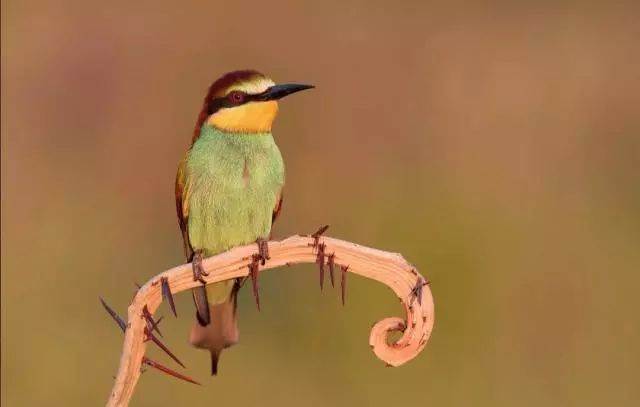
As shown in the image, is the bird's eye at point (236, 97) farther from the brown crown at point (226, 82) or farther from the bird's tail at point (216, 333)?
the bird's tail at point (216, 333)

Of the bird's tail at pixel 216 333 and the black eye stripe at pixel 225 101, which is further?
the black eye stripe at pixel 225 101

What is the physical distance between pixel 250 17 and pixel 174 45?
517 mm

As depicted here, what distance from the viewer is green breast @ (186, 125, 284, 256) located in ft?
9.34

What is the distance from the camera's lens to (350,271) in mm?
1362

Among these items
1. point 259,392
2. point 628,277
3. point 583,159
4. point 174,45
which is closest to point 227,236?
point 259,392

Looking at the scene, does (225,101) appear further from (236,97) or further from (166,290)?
(166,290)

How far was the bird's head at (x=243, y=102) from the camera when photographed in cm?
274

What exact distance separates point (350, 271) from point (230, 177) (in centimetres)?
155

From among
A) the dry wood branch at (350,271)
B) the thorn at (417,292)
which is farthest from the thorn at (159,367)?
the thorn at (417,292)

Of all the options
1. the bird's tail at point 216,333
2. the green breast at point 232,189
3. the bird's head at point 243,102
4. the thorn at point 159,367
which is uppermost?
the bird's head at point 243,102

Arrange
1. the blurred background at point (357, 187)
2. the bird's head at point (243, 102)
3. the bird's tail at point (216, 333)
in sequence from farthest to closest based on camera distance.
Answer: the blurred background at point (357, 187) < the bird's head at point (243, 102) < the bird's tail at point (216, 333)

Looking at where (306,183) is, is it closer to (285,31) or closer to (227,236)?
(285,31)

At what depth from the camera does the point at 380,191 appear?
5.19 meters

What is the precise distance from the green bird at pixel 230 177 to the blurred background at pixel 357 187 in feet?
4.19
